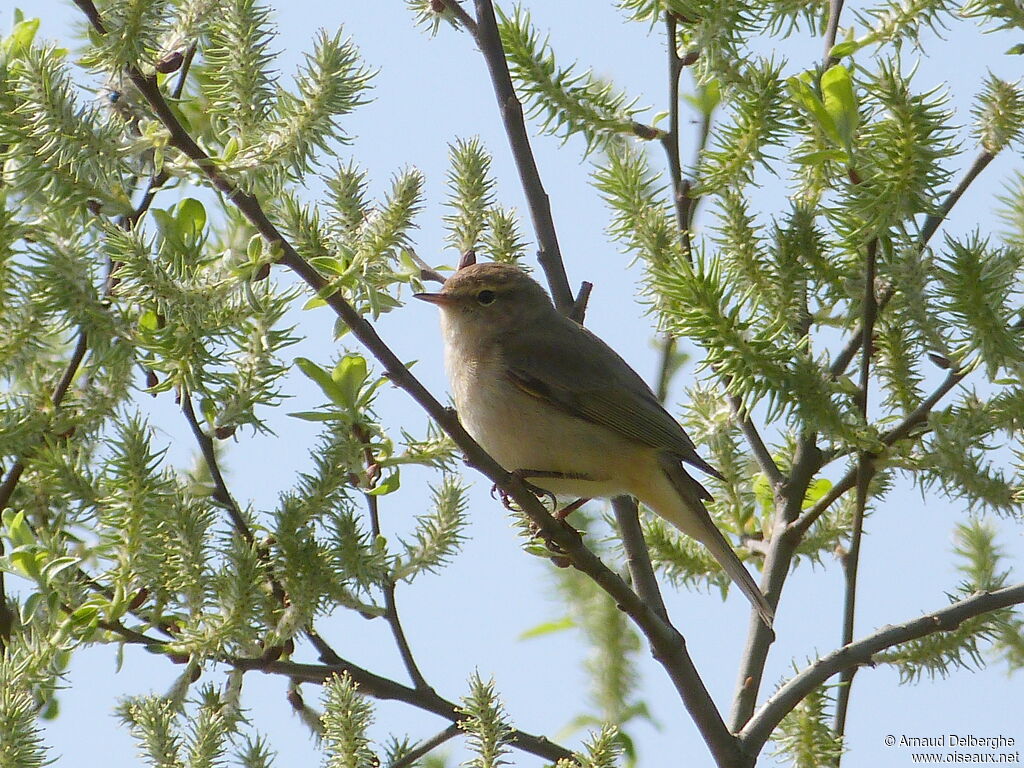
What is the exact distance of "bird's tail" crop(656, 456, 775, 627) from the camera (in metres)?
2.57

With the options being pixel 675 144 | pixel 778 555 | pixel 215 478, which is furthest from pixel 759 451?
pixel 215 478

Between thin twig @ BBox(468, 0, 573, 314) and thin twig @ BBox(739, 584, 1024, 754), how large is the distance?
3.45ft

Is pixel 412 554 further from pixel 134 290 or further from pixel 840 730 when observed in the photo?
pixel 840 730

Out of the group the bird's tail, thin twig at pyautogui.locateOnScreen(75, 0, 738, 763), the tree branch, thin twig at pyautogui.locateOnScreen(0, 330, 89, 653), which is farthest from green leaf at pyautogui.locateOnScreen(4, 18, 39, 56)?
the bird's tail

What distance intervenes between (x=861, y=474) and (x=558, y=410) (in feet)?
3.78

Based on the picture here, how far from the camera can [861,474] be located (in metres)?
2.33

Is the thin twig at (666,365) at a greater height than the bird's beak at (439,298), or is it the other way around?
the bird's beak at (439,298)

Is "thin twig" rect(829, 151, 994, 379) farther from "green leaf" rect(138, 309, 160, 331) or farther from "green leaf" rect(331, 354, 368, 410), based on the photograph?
"green leaf" rect(138, 309, 160, 331)

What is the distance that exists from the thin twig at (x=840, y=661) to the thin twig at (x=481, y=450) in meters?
0.06

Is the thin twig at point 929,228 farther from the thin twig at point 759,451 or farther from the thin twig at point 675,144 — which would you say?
the thin twig at point 675,144

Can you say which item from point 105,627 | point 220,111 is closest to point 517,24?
point 220,111

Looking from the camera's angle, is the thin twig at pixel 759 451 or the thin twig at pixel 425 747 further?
the thin twig at pixel 759 451

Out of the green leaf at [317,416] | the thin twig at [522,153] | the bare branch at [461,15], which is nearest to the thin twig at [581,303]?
the thin twig at [522,153]

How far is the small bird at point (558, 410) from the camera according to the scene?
3234 mm
